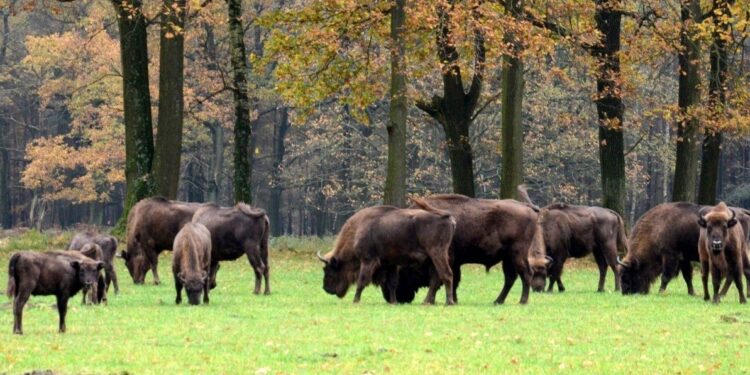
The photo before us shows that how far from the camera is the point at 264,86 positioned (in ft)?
228

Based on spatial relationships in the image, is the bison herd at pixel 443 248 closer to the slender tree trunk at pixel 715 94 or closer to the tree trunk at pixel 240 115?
the tree trunk at pixel 240 115

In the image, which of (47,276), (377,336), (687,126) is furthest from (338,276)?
(687,126)

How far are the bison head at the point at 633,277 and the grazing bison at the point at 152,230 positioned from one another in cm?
928

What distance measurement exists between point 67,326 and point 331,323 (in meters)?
3.69

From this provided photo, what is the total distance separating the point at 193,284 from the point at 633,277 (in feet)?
32.2

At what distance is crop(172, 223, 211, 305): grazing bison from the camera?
22.8 meters

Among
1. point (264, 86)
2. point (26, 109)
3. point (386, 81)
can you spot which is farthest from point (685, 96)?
point (26, 109)

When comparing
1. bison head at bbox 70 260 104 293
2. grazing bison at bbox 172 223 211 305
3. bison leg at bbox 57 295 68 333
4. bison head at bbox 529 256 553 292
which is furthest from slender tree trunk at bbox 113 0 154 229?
bison leg at bbox 57 295 68 333

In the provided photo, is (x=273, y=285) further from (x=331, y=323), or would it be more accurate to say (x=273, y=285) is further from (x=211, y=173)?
(x=211, y=173)

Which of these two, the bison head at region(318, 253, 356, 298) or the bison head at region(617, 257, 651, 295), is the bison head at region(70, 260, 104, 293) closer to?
the bison head at region(318, 253, 356, 298)

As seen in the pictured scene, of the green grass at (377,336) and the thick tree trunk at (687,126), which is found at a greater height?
the thick tree trunk at (687,126)

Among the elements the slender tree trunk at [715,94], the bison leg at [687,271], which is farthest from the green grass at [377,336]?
the slender tree trunk at [715,94]

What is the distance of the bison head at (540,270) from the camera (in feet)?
88.0

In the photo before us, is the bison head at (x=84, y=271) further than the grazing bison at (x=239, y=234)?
No
